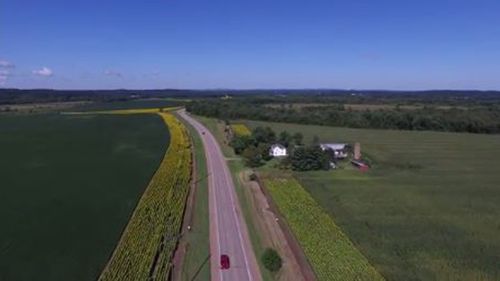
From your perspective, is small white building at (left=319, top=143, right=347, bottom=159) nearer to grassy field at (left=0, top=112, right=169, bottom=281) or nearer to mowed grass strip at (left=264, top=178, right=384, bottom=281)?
mowed grass strip at (left=264, top=178, right=384, bottom=281)

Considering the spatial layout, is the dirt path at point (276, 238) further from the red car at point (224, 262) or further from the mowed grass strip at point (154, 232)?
the mowed grass strip at point (154, 232)

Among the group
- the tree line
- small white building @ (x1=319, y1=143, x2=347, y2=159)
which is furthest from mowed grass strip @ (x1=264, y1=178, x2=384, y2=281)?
the tree line

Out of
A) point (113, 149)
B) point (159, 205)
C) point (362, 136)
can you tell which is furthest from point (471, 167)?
point (113, 149)

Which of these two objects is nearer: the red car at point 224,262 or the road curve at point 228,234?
the road curve at point 228,234

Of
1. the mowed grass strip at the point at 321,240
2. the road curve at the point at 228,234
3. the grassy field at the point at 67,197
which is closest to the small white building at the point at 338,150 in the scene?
the road curve at the point at 228,234

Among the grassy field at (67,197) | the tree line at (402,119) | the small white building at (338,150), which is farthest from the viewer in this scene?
the tree line at (402,119)

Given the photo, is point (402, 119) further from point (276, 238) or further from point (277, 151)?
point (276, 238)
